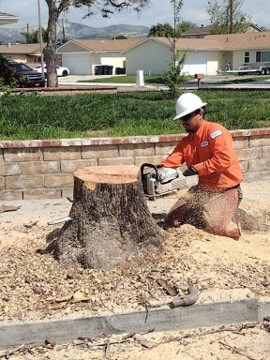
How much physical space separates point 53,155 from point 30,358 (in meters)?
3.93

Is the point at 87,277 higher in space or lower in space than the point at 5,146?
lower

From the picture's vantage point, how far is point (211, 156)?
5.25 meters

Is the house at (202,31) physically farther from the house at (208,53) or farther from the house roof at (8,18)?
the house roof at (8,18)

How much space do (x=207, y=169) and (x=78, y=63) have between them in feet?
207

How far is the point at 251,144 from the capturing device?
8297 millimetres

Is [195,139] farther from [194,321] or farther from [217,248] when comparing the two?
[194,321]

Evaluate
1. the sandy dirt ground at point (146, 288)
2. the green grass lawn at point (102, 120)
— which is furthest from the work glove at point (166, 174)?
the green grass lawn at point (102, 120)

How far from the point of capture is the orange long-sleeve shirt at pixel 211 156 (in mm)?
5090

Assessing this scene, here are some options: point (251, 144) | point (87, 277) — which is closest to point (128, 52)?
point (251, 144)

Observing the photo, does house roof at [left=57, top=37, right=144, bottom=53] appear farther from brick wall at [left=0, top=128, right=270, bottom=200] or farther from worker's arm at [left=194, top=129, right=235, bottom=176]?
worker's arm at [left=194, top=129, right=235, bottom=176]

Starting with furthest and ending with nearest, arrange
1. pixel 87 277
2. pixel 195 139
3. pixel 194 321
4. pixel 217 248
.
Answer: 1. pixel 195 139
2. pixel 217 248
3. pixel 87 277
4. pixel 194 321

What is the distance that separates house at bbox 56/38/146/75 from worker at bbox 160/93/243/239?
193 ft

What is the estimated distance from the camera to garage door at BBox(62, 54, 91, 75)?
6525 cm

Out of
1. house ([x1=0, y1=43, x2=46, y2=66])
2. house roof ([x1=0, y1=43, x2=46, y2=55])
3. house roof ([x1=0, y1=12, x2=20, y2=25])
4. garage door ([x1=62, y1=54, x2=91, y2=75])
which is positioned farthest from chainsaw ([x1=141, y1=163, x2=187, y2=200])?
house ([x1=0, y1=43, x2=46, y2=66])
